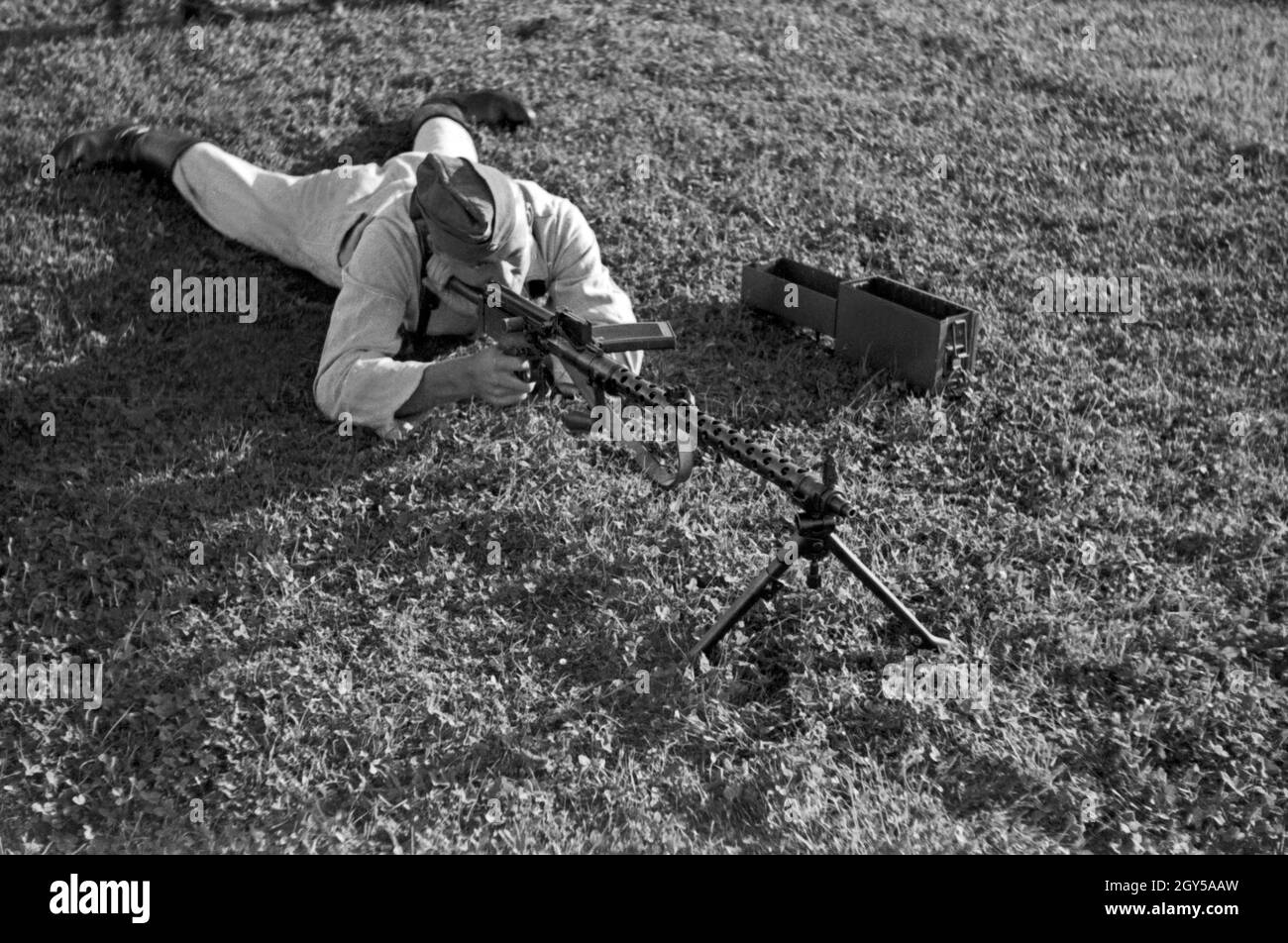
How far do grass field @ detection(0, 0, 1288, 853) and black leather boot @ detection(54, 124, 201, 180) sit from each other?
175mm

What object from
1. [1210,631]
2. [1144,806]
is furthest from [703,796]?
[1210,631]

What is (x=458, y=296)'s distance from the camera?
17.8 feet

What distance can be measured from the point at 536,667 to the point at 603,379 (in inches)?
45.6

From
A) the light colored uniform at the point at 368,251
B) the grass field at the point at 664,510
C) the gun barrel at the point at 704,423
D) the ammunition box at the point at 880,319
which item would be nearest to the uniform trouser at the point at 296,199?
the light colored uniform at the point at 368,251

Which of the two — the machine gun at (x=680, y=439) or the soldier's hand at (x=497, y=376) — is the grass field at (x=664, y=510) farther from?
the soldier's hand at (x=497, y=376)

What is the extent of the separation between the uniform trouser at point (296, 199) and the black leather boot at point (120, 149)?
217mm

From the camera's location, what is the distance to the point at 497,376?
16.3 feet

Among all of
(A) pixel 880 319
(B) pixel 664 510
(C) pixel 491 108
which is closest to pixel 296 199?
(C) pixel 491 108

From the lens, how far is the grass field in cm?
420

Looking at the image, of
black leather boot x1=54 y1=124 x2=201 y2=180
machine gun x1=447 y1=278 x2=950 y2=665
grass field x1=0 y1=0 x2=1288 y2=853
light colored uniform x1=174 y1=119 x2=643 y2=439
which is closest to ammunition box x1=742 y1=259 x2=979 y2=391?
grass field x1=0 y1=0 x2=1288 y2=853

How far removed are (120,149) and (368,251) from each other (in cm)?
302

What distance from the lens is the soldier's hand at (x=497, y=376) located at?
4.95 meters

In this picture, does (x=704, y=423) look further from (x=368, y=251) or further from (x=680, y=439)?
(x=368, y=251)

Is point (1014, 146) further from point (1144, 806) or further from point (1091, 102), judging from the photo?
point (1144, 806)
